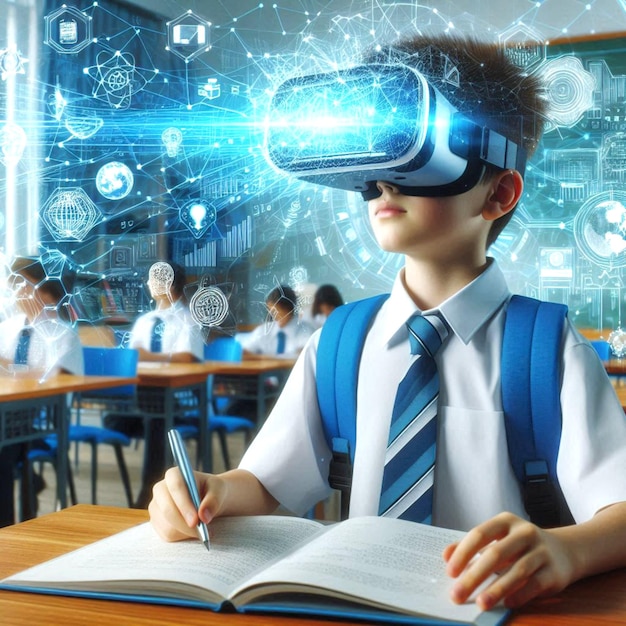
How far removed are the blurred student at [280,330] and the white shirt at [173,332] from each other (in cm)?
14

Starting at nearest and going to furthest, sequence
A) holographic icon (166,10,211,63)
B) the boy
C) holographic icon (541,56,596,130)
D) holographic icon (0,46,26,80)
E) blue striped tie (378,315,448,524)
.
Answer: the boy
blue striped tie (378,315,448,524)
holographic icon (541,56,596,130)
holographic icon (166,10,211,63)
holographic icon (0,46,26,80)

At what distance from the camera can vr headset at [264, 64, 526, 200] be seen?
→ 1.00 meters

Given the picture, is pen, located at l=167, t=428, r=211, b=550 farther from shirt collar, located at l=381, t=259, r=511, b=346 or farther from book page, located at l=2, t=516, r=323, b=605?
shirt collar, located at l=381, t=259, r=511, b=346

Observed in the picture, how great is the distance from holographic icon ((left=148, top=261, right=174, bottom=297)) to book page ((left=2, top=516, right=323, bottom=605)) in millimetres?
1295

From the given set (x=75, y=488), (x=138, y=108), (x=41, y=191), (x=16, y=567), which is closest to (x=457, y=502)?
(x=16, y=567)

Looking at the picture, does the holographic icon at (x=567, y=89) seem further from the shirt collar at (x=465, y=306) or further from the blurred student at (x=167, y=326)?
the blurred student at (x=167, y=326)

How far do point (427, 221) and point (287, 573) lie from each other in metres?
0.53

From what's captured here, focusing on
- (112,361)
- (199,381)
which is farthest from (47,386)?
(199,381)

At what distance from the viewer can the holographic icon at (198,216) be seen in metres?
2.04

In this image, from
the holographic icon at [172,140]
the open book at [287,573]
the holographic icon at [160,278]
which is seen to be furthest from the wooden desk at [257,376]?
the open book at [287,573]

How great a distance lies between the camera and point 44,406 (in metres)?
2.56

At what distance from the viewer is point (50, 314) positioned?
2.29 metres

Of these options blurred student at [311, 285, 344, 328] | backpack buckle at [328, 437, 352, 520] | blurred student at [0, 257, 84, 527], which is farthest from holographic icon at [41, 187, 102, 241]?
backpack buckle at [328, 437, 352, 520]

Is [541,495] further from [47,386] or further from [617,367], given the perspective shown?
[47,386]
